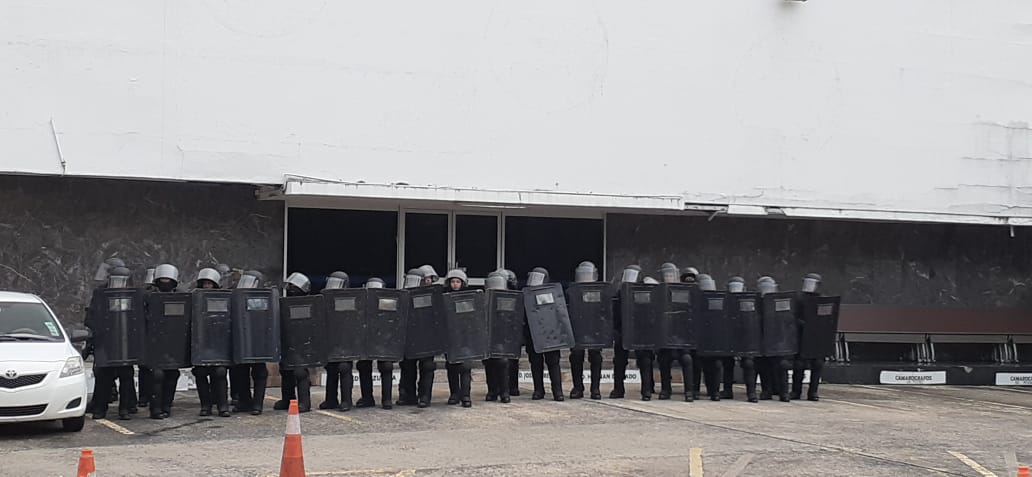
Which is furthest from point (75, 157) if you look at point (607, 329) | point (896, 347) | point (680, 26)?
point (896, 347)

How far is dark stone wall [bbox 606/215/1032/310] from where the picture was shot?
2034 centimetres

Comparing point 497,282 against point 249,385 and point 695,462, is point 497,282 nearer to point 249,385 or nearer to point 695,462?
point 249,385

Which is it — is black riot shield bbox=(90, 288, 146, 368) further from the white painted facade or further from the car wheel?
the white painted facade

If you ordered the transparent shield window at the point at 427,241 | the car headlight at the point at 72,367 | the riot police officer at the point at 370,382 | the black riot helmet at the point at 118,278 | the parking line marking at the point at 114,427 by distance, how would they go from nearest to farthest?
the car headlight at the point at 72,367 < the parking line marking at the point at 114,427 < the black riot helmet at the point at 118,278 < the riot police officer at the point at 370,382 < the transparent shield window at the point at 427,241

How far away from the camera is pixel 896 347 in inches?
839

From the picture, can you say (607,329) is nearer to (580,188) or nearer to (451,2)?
(580,188)

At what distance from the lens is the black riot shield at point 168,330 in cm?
1341

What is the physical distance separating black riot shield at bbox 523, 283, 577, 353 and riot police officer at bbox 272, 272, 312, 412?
2.78 m

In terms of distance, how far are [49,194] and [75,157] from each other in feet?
3.35

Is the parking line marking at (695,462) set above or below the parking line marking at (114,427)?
below

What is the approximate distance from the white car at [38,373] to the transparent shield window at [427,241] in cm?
682

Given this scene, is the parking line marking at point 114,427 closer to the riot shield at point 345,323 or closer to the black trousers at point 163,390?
the black trousers at point 163,390

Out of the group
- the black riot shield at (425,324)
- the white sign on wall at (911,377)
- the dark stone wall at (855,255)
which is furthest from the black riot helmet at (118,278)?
the white sign on wall at (911,377)

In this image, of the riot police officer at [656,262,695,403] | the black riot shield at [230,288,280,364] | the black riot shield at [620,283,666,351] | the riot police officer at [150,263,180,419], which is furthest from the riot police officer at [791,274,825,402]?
the riot police officer at [150,263,180,419]
